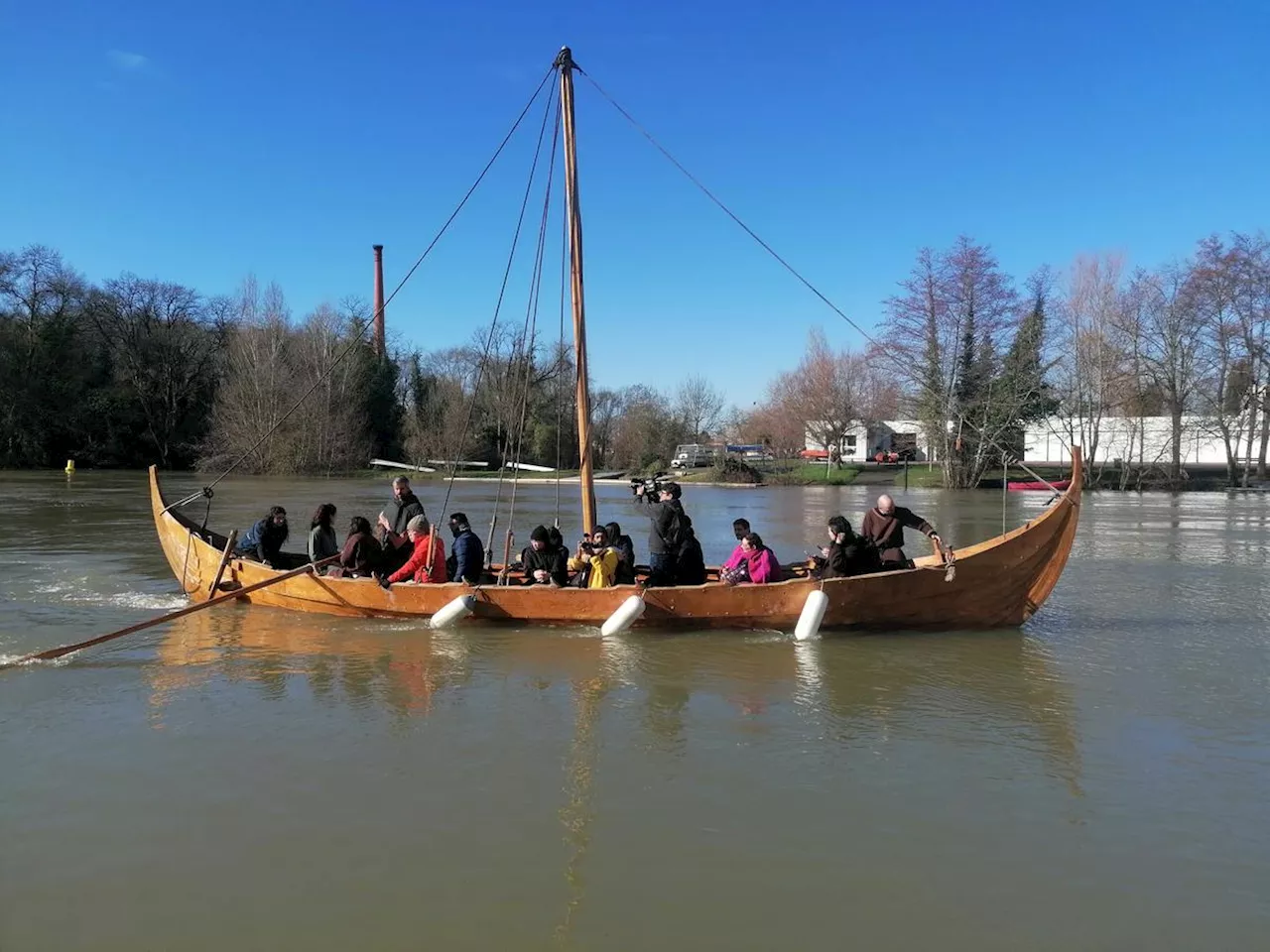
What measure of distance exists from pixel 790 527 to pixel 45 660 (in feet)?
64.4

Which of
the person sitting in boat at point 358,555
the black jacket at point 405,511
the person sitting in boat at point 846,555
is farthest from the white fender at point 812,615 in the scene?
the black jacket at point 405,511

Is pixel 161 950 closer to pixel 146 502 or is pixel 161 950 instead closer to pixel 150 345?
pixel 146 502

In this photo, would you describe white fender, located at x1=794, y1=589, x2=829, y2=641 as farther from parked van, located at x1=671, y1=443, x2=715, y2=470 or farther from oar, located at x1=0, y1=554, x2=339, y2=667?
parked van, located at x1=671, y1=443, x2=715, y2=470

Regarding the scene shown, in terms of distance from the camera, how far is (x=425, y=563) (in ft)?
34.8

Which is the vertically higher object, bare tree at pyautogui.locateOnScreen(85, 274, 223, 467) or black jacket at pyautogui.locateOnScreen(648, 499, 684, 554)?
bare tree at pyautogui.locateOnScreen(85, 274, 223, 467)

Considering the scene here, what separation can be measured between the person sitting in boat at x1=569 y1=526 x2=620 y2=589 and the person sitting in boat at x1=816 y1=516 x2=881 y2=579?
7.84 feet

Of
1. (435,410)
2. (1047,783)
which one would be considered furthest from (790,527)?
(435,410)

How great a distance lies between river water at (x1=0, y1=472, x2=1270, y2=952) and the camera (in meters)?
4.19

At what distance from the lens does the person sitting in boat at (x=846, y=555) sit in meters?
9.81

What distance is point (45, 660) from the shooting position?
876 centimetres

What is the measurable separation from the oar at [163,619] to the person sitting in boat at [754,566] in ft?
16.5

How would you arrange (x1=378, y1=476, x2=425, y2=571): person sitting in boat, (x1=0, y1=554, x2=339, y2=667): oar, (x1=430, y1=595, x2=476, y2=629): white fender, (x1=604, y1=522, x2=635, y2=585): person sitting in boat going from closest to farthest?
(x1=0, y1=554, x2=339, y2=667): oar
(x1=430, y1=595, x2=476, y2=629): white fender
(x1=604, y1=522, x2=635, y2=585): person sitting in boat
(x1=378, y1=476, x2=425, y2=571): person sitting in boat

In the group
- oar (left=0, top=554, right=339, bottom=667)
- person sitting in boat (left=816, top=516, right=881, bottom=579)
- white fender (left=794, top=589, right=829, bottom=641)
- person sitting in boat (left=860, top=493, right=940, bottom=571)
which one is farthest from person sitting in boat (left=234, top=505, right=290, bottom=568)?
person sitting in boat (left=860, top=493, right=940, bottom=571)

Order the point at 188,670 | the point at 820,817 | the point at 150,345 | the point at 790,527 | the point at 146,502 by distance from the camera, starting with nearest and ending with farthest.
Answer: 1. the point at 820,817
2. the point at 188,670
3. the point at 790,527
4. the point at 146,502
5. the point at 150,345
